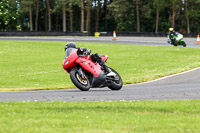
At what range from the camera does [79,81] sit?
10.5 metres

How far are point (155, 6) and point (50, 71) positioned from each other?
5131cm

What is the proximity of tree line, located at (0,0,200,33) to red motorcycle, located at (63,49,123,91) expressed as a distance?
5117 centimetres

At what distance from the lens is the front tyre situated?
10.4 meters

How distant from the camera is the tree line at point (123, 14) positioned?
66.6m

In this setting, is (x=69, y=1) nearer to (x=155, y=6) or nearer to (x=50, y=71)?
(x=155, y=6)

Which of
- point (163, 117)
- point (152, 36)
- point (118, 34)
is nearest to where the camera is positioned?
point (163, 117)

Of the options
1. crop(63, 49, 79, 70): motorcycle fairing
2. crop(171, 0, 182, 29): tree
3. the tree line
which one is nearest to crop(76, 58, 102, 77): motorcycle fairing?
crop(63, 49, 79, 70): motorcycle fairing

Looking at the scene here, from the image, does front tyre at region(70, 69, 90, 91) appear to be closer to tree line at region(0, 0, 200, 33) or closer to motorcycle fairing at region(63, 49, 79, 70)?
motorcycle fairing at region(63, 49, 79, 70)

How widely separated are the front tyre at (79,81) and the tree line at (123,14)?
168 ft

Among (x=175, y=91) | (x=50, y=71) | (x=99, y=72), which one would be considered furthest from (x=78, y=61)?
(x=50, y=71)

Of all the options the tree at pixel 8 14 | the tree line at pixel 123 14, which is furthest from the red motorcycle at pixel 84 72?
the tree at pixel 8 14

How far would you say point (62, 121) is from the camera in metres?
6.23

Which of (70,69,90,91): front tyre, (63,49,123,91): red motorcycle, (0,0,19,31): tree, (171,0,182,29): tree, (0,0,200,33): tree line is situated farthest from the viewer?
(0,0,19,31): tree

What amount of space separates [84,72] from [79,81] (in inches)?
13.5
